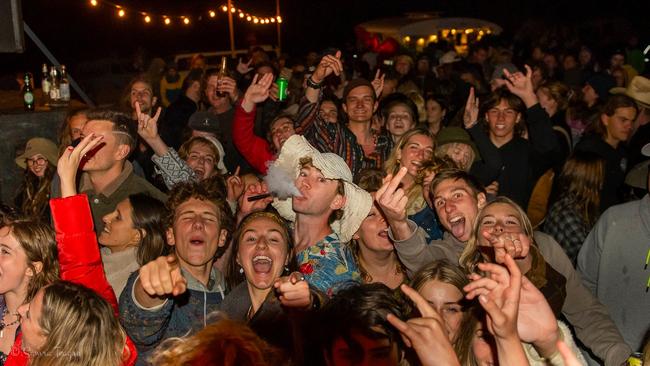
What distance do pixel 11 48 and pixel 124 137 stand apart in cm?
155

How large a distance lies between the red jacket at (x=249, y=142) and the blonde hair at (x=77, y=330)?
111 inches

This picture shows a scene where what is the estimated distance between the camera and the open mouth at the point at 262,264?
338 centimetres

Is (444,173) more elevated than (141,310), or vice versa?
(444,173)

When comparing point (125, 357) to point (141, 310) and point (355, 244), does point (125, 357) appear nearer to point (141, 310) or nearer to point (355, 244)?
point (141, 310)

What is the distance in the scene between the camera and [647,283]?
374 cm

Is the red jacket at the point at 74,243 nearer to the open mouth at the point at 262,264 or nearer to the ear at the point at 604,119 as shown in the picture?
the open mouth at the point at 262,264

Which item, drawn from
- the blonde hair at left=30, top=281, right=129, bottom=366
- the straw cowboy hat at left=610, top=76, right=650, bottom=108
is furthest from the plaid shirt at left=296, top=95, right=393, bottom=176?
the blonde hair at left=30, top=281, right=129, bottom=366

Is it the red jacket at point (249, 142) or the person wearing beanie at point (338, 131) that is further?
the red jacket at point (249, 142)

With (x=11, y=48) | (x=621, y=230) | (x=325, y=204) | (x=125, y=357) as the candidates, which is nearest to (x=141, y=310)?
(x=125, y=357)

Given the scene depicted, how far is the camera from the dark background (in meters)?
15.8

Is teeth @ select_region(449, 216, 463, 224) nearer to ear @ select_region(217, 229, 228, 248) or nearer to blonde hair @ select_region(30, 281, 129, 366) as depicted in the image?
ear @ select_region(217, 229, 228, 248)

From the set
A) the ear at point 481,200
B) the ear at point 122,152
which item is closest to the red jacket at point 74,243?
the ear at point 122,152

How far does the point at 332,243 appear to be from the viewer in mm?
3779

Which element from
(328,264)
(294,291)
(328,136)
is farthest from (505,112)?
(294,291)
